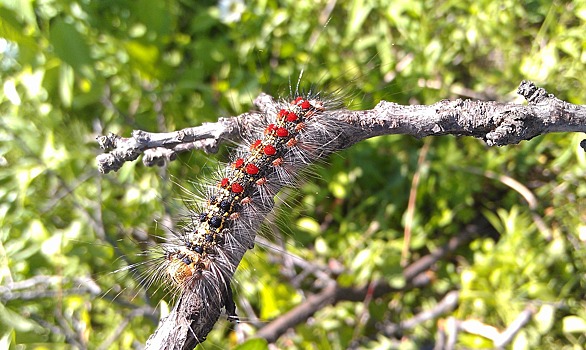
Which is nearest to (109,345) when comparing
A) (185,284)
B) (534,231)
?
(185,284)

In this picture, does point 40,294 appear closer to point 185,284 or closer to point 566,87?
point 185,284

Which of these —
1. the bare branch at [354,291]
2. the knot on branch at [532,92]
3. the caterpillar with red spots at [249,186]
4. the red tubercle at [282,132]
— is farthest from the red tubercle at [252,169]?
the bare branch at [354,291]

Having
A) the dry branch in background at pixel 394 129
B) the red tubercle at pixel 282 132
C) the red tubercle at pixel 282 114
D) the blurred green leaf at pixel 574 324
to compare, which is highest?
the dry branch in background at pixel 394 129

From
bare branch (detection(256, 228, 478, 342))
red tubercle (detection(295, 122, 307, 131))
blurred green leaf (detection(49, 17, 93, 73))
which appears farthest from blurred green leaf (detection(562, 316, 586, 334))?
blurred green leaf (detection(49, 17, 93, 73))

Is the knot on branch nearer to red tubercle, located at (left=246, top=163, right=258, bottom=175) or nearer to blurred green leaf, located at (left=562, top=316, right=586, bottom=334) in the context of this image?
red tubercle, located at (left=246, top=163, right=258, bottom=175)

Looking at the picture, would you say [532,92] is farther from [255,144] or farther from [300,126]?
[255,144]

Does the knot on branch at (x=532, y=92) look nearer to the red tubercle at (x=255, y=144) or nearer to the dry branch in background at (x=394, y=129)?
the dry branch in background at (x=394, y=129)

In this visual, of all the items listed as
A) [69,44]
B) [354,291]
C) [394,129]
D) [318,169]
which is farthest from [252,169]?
[354,291]
